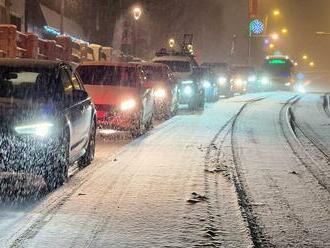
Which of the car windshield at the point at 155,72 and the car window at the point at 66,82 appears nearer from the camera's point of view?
the car window at the point at 66,82

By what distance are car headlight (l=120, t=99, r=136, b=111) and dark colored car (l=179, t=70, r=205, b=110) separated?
9.77 meters

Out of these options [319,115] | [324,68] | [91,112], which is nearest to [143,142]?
[91,112]

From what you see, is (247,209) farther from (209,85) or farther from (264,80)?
(264,80)

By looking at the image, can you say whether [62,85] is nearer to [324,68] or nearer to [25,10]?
[25,10]

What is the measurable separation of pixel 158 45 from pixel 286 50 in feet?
202

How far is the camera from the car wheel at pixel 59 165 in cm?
783

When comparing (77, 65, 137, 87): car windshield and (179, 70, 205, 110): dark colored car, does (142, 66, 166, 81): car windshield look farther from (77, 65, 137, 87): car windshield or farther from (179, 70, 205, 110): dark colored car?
(77, 65, 137, 87): car windshield

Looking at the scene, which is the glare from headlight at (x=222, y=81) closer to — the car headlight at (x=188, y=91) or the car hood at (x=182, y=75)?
the car hood at (x=182, y=75)

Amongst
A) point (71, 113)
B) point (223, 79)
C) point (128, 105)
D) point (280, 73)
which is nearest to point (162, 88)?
point (128, 105)

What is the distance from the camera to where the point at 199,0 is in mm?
78500

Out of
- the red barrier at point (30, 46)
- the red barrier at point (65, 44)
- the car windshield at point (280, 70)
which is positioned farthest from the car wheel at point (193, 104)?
the car windshield at point (280, 70)

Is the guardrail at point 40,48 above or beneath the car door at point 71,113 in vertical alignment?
above

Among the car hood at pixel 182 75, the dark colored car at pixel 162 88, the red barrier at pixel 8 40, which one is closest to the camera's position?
the dark colored car at pixel 162 88

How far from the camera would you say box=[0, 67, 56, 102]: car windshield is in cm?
829
